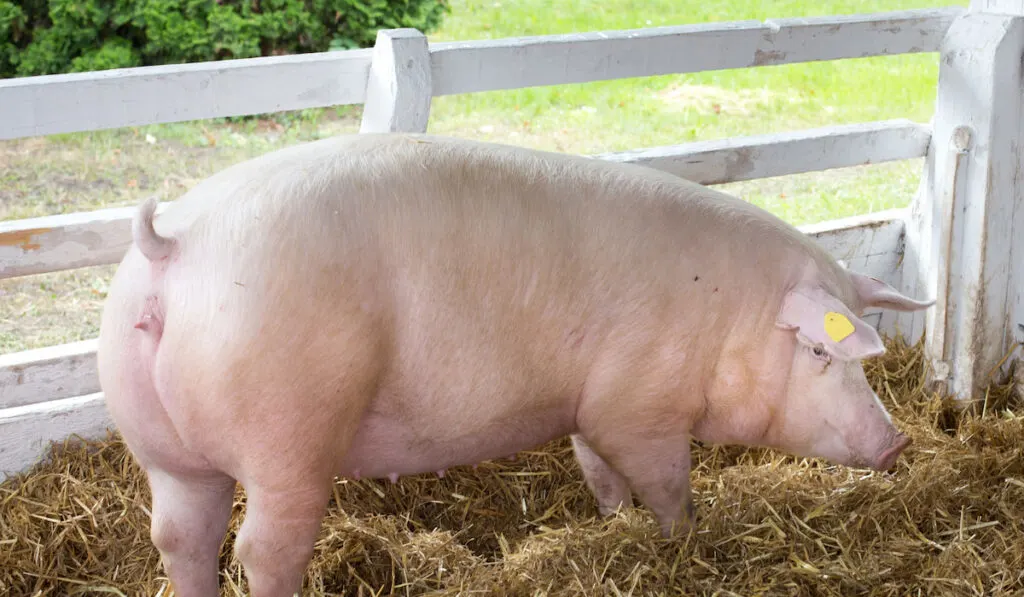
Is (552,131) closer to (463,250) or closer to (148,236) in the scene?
(463,250)

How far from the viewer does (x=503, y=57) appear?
3668 mm

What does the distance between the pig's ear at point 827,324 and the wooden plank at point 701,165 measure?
980 millimetres

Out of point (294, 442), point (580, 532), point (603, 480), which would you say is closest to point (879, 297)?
point (603, 480)

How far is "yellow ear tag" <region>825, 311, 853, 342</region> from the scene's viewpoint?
287 centimetres

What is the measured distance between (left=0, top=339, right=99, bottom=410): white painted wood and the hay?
0.68 feet

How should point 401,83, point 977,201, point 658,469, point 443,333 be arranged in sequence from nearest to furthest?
point 443,333, point 658,469, point 401,83, point 977,201

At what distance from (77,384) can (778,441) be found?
7.26 feet

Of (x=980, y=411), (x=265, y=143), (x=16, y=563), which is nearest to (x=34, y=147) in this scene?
(x=265, y=143)

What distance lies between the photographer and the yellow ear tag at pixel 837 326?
287cm

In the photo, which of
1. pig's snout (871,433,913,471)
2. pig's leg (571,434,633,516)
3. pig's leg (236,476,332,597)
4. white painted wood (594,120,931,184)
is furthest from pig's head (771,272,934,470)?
pig's leg (236,476,332,597)

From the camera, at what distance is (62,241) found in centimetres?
324

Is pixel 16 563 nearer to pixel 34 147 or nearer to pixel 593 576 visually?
pixel 593 576

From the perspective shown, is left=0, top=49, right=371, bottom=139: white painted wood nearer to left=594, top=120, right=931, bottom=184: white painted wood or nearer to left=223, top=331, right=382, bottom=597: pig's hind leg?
left=594, top=120, right=931, bottom=184: white painted wood

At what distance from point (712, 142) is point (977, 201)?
1.04m
